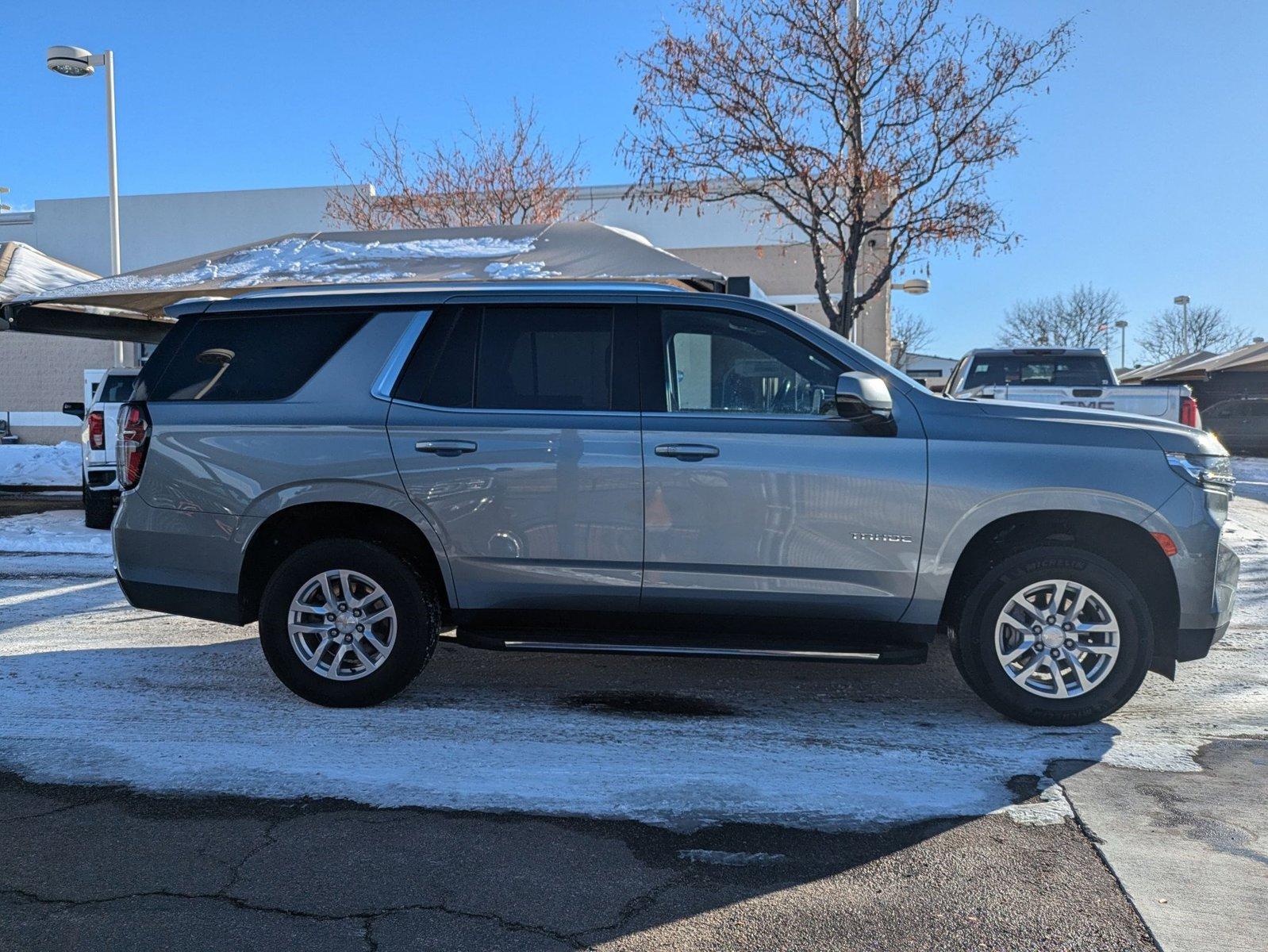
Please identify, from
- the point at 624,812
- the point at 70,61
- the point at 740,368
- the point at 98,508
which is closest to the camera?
the point at 624,812

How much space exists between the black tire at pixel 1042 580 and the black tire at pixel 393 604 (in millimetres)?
2474

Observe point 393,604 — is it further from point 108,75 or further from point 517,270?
Result: point 108,75

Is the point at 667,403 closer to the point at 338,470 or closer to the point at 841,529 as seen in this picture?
the point at 841,529

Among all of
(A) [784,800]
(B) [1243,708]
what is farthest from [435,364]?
(B) [1243,708]

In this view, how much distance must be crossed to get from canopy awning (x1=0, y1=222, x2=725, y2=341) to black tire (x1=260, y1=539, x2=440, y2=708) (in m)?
4.66

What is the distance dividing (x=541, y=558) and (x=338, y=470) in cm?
103

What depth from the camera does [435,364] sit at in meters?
5.09

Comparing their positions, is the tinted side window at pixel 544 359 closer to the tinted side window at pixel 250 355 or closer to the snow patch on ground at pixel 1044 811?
the tinted side window at pixel 250 355

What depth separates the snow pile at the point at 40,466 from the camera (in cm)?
1733

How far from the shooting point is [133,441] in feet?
17.0

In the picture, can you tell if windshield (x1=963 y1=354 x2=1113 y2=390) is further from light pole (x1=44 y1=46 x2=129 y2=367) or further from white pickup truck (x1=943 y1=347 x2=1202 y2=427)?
A: light pole (x1=44 y1=46 x2=129 y2=367)

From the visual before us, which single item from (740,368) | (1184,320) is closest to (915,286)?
(740,368)

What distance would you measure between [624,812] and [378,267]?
720 centimetres

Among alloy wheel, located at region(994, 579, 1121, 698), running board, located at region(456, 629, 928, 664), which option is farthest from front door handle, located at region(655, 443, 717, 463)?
alloy wheel, located at region(994, 579, 1121, 698)
